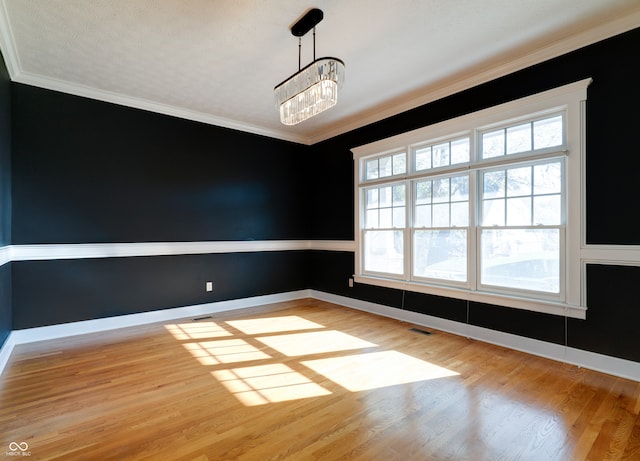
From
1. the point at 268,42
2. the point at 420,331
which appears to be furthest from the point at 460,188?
the point at 268,42

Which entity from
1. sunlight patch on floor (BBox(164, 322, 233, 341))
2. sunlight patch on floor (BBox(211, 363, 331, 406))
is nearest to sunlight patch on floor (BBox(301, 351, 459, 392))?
sunlight patch on floor (BBox(211, 363, 331, 406))

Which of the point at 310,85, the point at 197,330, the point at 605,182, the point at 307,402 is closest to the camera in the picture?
the point at 307,402

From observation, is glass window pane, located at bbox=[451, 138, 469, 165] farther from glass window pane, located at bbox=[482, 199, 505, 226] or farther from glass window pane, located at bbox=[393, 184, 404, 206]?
glass window pane, located at bbox=[393, 184, 404, 206]

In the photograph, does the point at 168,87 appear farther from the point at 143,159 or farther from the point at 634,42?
the point at 634,42

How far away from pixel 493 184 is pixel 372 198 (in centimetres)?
174

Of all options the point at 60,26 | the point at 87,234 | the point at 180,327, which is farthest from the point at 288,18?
the point at 180,327

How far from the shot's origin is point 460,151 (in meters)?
3.59

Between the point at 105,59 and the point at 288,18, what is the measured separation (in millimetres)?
1969

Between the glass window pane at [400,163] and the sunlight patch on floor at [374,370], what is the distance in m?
2.39

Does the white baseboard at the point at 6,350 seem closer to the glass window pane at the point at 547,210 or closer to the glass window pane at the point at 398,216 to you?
the glass window pane at the point at 398,216

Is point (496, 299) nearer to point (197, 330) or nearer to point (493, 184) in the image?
point (493, 184)

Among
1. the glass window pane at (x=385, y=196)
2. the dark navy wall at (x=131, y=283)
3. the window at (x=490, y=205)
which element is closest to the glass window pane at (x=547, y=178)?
the window at (x=490, y=205)

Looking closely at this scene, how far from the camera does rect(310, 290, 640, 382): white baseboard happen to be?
250 centimetres

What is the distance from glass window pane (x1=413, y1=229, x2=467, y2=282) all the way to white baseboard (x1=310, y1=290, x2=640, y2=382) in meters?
0.54
